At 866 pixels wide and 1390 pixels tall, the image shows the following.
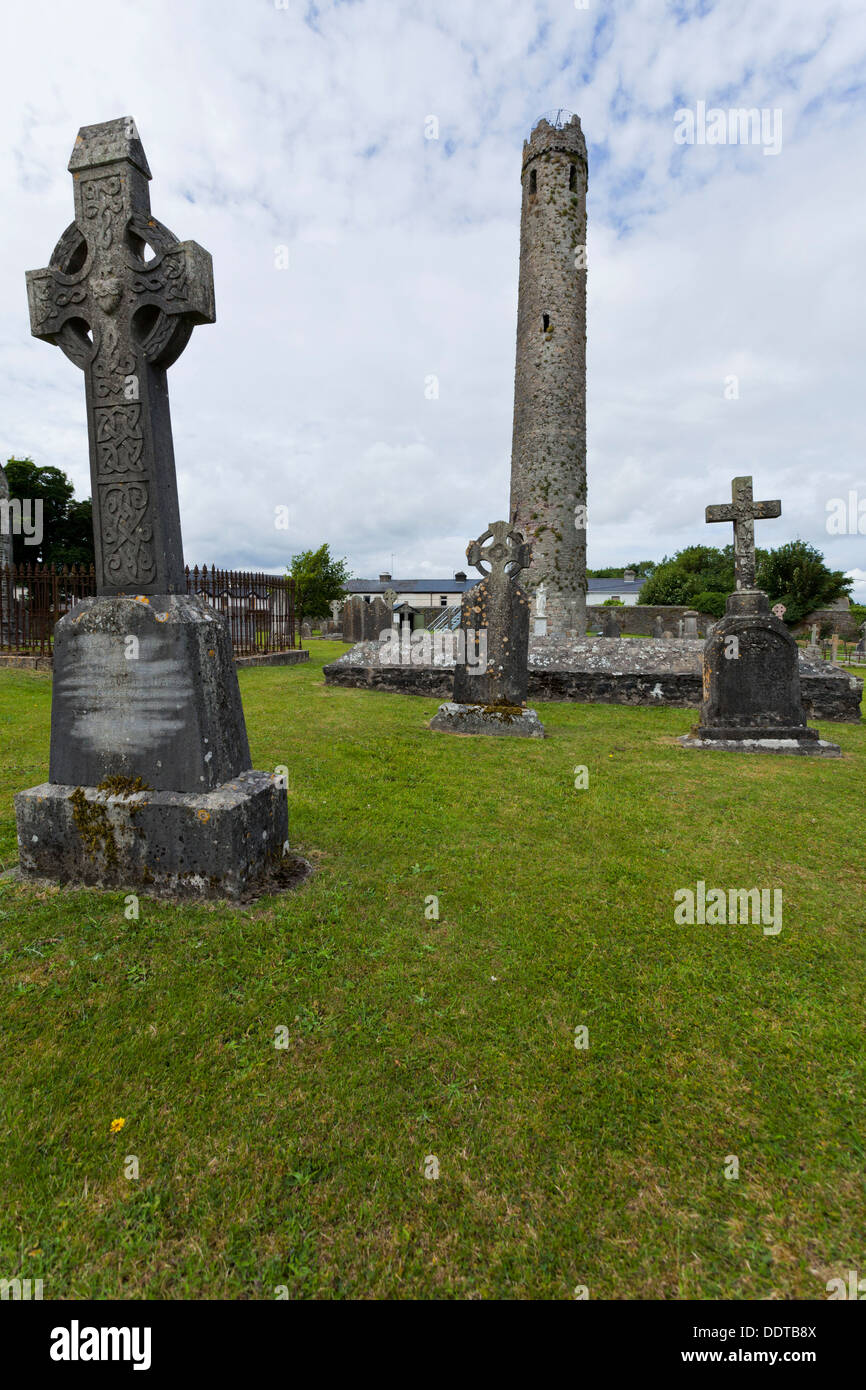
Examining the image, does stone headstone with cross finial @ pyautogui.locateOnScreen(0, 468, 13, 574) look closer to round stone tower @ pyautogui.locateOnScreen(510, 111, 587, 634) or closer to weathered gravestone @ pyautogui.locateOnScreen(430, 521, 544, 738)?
round stone tower @ pyautogui.locateOnScreen(510, 111, 587, 634)

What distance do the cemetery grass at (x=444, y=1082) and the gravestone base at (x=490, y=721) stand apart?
144 inches

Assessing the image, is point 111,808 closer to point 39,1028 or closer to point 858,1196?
point 39,1028

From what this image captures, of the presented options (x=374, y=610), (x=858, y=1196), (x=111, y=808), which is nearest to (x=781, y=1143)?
(x=858, y=1196)

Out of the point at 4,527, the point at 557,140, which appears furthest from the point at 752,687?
the point at 4,527

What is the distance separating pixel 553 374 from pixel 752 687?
12.2 meters

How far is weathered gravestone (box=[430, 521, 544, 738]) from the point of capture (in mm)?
7941

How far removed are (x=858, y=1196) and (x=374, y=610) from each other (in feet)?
68.5

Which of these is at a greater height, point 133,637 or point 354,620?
point 354,620

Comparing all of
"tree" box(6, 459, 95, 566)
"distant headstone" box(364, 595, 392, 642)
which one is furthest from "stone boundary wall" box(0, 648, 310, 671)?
"tree" box(6, 459, 95, 566)

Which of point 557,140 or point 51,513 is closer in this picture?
point 557,140

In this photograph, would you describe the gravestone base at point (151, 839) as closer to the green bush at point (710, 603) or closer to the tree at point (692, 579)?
the green bush at point (710, 603)

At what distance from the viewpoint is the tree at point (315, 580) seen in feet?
83.5

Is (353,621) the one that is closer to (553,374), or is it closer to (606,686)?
(553,374)

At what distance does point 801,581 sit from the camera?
32531mm
